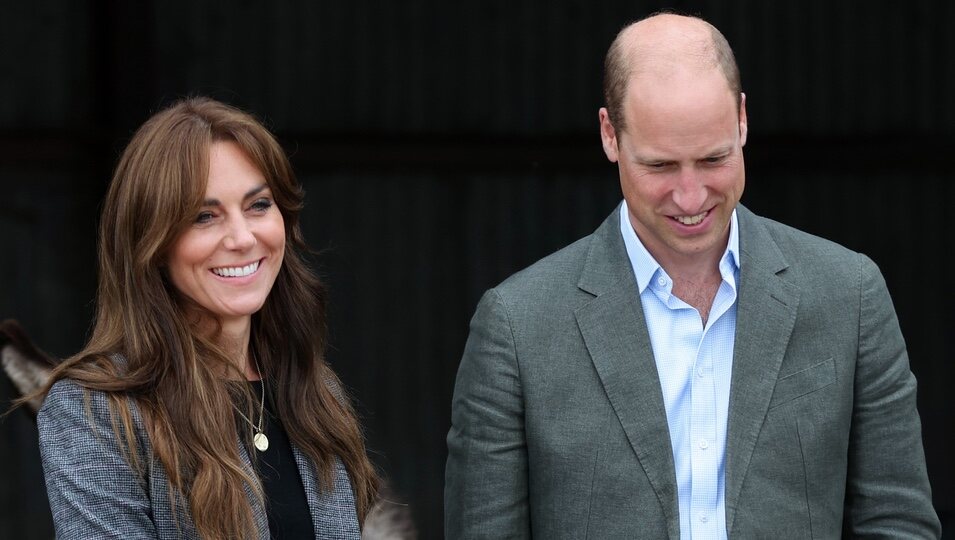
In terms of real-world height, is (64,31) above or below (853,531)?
above

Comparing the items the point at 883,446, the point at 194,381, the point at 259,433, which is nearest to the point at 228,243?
the point at 194,381

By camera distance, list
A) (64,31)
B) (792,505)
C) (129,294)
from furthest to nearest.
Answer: (64,31) → (792,505) → (129,294)

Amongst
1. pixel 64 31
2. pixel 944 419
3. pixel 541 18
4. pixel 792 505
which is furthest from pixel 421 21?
pixel 792 505

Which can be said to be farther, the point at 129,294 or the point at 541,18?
the point at 541,18

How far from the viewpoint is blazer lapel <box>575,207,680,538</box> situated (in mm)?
2500

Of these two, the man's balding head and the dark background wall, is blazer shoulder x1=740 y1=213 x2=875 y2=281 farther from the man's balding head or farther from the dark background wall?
the dark background wall

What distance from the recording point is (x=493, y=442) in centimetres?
256

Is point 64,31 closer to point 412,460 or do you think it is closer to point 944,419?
point 412,460

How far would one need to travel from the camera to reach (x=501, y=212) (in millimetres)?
4574

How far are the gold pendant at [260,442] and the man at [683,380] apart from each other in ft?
1.18

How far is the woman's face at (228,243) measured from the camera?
2373 millimetres

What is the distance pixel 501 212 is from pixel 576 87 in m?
0.46

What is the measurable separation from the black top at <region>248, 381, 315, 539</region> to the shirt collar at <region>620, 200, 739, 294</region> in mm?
706

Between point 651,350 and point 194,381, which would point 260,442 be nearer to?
point 194,381
